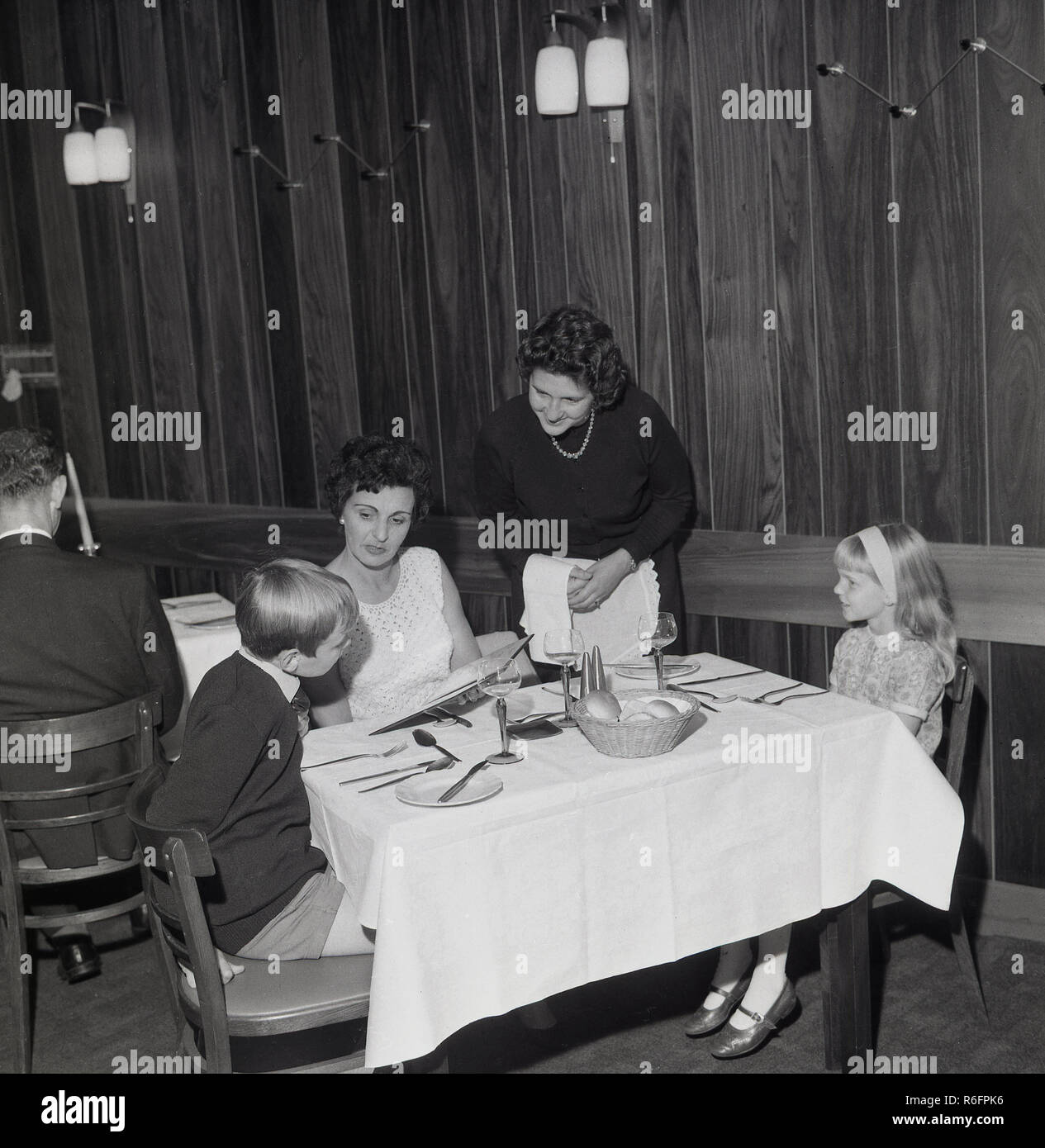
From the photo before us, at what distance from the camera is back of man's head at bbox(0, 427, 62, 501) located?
9.59ft

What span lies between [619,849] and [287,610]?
0.73m

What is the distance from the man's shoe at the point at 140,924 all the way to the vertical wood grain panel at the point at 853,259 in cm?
228

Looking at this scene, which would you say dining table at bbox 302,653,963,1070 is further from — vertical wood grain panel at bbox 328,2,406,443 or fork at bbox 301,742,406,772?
vertical wood grain panel at bbox 328,2,406,443

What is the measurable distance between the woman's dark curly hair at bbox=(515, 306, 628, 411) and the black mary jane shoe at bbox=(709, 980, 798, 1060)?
5.12ft

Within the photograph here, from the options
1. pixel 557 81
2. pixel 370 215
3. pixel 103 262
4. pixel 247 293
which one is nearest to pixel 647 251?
pixel 557 81

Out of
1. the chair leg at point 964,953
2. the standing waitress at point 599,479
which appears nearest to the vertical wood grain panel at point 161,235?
the standing waitress at point 599,479

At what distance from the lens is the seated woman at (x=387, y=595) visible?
300 centimetres

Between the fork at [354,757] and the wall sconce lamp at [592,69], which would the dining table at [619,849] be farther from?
the wall sconce lamp at [592,69]

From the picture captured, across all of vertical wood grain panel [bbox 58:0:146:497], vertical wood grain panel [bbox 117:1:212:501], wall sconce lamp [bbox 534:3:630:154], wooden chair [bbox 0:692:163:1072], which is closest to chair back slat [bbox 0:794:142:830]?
wooden chair [bbox 0:692:163:1072]

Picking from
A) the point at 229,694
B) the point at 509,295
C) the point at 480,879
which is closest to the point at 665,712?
the point at 480,879

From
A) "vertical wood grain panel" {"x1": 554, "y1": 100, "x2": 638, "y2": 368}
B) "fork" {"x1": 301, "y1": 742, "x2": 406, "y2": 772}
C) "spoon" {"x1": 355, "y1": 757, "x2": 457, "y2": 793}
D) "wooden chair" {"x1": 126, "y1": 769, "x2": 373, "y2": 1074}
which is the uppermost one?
"vertical wood grain panel" {"x1": 554, "y1": 100, "x2": 638, "y2": 368}

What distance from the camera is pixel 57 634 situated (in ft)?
9.46

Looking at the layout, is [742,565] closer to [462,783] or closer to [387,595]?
[387,595]
